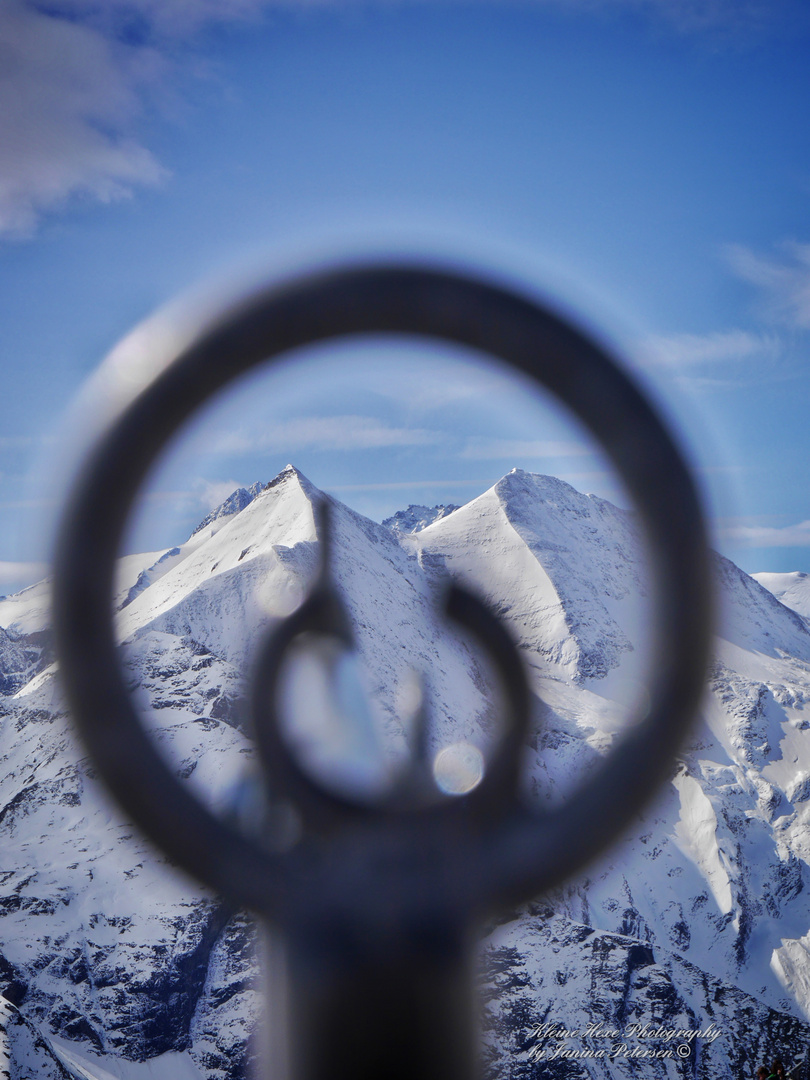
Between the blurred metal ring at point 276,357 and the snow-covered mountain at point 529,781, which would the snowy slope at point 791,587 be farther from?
the blurred metal ring at point 276,357

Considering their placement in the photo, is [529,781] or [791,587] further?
[791,587]

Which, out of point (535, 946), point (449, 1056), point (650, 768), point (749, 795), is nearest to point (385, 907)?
point (650, 768)

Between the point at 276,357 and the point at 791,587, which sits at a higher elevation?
the point at 791,587

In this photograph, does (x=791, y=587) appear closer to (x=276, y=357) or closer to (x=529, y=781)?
(x=529, y=781)

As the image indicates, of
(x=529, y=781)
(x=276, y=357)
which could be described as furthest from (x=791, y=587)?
(x=276, y=357)

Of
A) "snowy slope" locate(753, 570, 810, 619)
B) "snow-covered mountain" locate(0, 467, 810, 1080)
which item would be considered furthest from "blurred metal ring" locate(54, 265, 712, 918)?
"snowy slope" locate(753, 570, 810, 619)

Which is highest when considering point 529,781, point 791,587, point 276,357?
point 791,587

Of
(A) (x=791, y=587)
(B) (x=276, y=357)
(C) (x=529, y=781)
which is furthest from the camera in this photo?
(A) (x=791, y=587)

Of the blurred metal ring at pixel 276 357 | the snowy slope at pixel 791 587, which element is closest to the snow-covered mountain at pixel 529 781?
the blurred metal ring at pixel 276 357

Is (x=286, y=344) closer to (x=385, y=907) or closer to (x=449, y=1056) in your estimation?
(x=385, y=907)

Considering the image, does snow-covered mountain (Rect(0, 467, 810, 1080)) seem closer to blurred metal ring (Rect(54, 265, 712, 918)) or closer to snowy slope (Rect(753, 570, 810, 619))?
blurred metal ring (Rect(54, 265, 712, 918))
